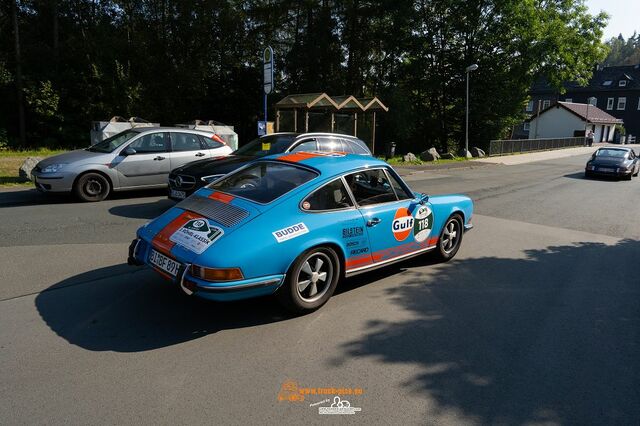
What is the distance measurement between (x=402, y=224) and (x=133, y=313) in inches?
119

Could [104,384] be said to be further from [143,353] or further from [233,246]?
[233,246]

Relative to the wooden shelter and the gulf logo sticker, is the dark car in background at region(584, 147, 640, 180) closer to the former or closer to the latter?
the wooden shelter

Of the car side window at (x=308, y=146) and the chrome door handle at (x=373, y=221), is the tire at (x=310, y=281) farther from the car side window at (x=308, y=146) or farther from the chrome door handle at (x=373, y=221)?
the car side window at (x=308, y=146)

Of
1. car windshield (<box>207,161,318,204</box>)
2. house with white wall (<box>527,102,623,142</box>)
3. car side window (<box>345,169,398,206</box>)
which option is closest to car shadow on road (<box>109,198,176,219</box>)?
car windshield (<box>207,161,318,204</box>)

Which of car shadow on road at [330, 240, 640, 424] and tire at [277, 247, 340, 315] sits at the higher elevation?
tire at [277, 247, 340, 315]

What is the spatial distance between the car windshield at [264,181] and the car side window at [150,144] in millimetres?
5904

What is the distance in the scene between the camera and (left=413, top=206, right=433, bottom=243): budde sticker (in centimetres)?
537

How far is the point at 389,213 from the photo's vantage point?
195 inches

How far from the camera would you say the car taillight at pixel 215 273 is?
3596 millimetres

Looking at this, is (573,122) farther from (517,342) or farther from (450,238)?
(517,342)

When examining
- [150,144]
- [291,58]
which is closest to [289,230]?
[150,144]

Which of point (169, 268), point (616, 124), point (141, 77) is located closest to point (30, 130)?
point (141, 77)

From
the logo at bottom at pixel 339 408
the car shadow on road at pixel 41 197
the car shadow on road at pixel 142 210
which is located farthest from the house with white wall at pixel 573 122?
the logo at bottom at pixel 339 408

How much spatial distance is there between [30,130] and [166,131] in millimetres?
20706
